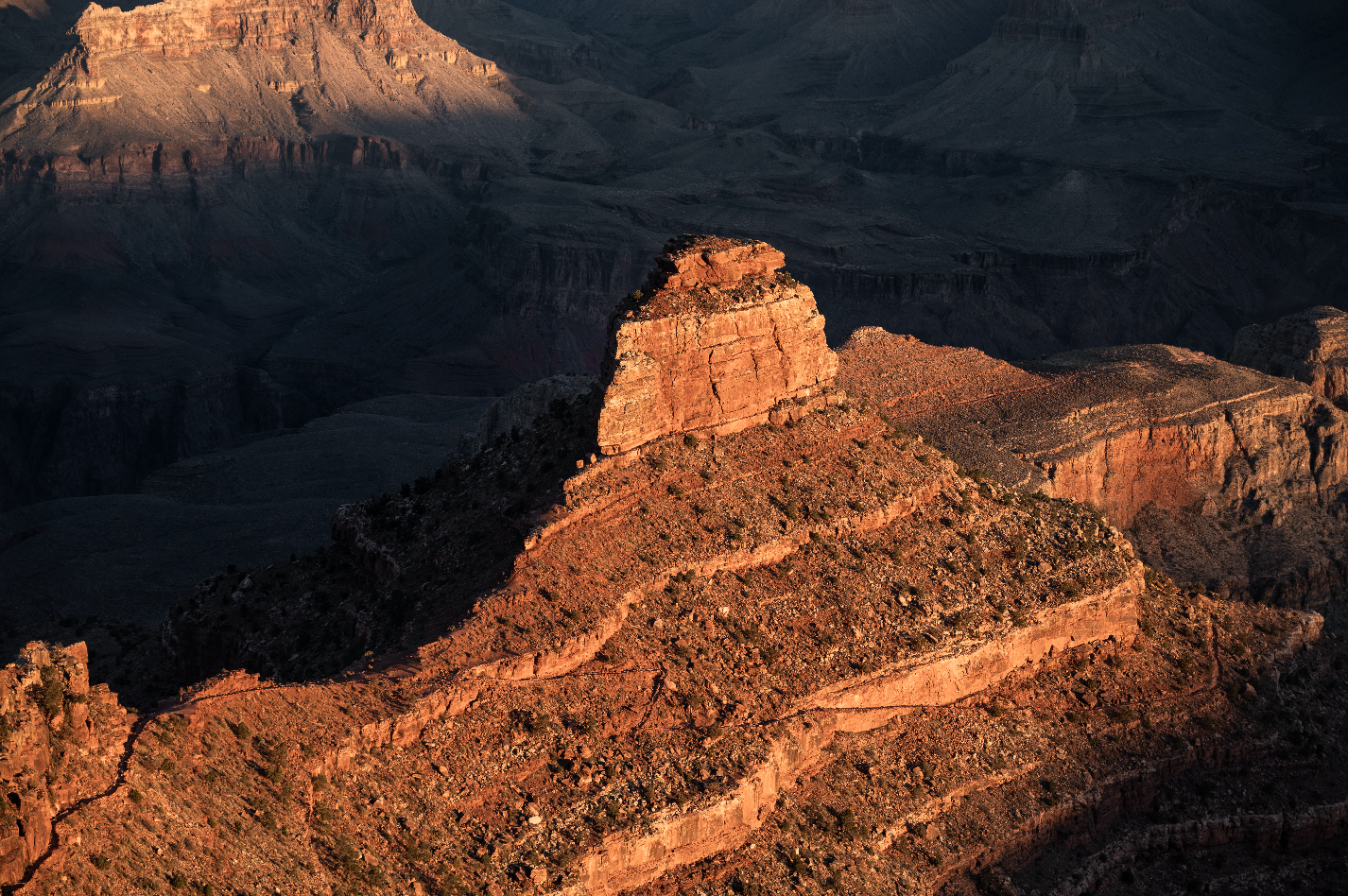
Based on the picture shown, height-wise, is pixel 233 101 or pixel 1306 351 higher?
pixel 1306 351

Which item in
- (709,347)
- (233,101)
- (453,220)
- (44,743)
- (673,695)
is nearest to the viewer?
(44,743)

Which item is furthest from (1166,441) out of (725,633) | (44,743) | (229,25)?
(229,25)

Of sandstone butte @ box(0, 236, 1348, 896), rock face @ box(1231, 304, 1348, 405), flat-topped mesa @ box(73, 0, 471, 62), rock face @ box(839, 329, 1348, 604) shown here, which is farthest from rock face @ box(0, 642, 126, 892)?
flat-topped mesa @ box(73, 0, 471, 62)

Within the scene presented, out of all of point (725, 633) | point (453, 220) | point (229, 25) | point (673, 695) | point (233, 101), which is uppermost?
point (229, 25)

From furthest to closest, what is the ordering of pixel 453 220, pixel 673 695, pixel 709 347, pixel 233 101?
pixel 453 220 → pixel 233 101 → pixel 709 347 → pixel 673 695

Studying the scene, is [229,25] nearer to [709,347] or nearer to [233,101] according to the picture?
[233,101]

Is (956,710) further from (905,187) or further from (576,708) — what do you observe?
(905,187)

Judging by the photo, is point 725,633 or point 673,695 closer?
point 673,695
